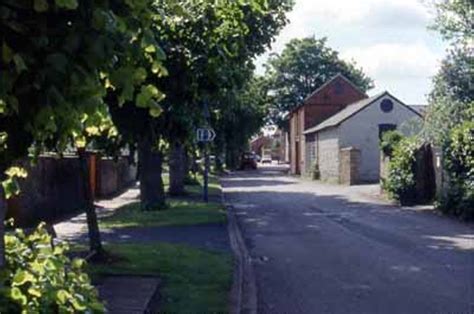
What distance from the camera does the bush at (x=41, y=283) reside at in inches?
177

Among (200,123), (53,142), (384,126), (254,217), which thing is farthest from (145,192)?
(384,126)

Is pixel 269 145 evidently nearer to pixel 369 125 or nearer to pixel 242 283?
pixel 369 125

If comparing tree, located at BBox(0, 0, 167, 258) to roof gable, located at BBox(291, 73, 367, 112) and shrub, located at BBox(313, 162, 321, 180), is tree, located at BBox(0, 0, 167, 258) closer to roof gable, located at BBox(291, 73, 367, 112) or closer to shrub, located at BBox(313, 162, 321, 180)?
shrub, located at BBox(313, 162, 321, 180)

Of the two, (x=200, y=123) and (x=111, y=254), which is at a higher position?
(x=200, y=123)

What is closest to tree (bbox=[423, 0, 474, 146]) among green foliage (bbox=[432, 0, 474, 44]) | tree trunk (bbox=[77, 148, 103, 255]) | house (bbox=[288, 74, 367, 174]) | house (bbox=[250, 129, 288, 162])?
green foliage (bbox=[432, 0, 474, 44])

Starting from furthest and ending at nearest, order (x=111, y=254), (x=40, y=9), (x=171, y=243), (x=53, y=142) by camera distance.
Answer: (x=171, y=243), (x=111, y=254), (x=53, y=142), (x=40, y=9)

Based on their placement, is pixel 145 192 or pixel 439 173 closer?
pixel 145 192

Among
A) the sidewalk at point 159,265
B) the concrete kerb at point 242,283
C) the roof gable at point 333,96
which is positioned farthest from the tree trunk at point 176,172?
the roof gable at point 333,96

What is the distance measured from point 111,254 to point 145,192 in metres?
13.2

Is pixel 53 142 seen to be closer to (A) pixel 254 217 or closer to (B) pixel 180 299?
(B) pixel 180 299

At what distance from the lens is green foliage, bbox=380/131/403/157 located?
33.4 metres

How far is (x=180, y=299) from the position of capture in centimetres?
976

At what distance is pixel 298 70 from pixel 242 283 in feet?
282

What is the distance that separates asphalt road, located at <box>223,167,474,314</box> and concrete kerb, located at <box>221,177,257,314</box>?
122 mm
